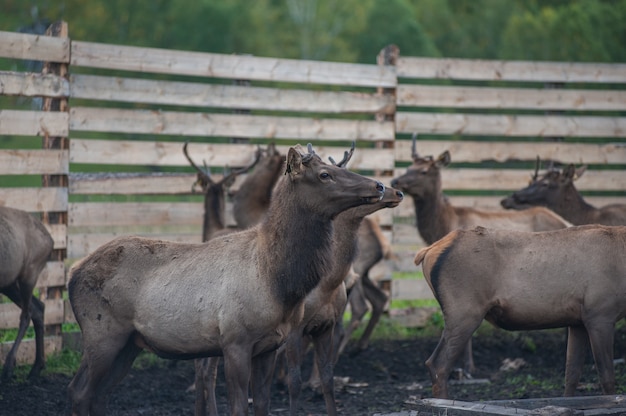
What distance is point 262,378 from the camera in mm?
7453

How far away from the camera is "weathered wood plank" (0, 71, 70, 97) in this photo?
10.2 metres

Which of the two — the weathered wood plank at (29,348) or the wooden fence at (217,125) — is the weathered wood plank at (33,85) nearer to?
the wooden fence at (217,125)

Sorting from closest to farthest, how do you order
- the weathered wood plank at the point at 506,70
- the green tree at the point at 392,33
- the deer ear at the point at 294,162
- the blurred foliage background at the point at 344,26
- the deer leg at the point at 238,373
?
the deer leg at the point at 238,373
the deer ear at the point at 294,162
the weathered wood plank at the point at 506,70
the blurred foliage background at the point at 344,26
the green tree at the point at 392,33

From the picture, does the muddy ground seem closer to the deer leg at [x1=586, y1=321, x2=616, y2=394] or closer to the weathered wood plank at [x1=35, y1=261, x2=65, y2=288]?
the deer leg at [x1=586, y1=321, x2=616, y2=394]

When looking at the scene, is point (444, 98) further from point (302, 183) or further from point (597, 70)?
point (302, 183)

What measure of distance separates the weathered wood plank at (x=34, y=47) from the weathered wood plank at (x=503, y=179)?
15.3ft

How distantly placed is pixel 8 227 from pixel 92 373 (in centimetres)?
278

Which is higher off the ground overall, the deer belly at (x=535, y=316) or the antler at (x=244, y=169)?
the antler at (x=244, y=169)

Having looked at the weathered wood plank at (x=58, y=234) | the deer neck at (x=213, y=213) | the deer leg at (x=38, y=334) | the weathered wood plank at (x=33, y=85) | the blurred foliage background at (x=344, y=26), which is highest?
the blurred foliage background at (x=344, y=26)

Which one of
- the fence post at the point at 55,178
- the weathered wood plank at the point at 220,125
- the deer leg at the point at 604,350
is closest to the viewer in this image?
the deer leg at the point at 604,350

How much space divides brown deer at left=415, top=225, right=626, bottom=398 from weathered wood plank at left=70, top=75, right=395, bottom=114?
4.39 meters

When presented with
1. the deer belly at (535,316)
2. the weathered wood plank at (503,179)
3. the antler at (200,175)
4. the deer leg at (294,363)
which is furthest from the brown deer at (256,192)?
the deer belly at (535,316)

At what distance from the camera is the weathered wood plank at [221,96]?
36.5ft

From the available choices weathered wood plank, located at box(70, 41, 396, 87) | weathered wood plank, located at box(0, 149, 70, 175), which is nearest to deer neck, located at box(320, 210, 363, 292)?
weathered wood plank, located at box(0, 149, 70, 175)
